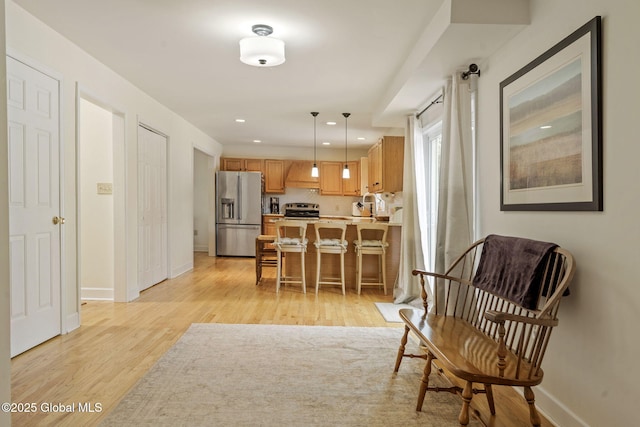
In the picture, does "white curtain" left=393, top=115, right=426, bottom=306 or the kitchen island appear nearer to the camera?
"white curtain" left=393, top=115, right=426, bottom=306

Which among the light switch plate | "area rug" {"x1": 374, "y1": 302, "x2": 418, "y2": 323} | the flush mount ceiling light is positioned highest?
the flush mount ceiling light

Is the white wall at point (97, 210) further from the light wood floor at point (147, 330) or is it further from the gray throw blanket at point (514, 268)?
the gray throw blanket at point (514, 268)

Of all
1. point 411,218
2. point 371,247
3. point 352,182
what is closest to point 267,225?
point 352,182

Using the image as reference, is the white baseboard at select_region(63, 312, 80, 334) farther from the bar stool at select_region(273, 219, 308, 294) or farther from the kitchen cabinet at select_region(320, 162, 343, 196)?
the kitchen cabinet at select_region(320, 162, 343, 196)

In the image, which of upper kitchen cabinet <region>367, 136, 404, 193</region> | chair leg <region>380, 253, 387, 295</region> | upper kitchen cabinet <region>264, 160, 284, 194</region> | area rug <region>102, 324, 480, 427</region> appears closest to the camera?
area rug <region>102, 324, 480, 427</region>

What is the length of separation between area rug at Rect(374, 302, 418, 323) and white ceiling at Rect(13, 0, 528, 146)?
88.1 inches

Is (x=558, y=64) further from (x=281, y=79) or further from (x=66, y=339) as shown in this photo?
(x=66, y=339)

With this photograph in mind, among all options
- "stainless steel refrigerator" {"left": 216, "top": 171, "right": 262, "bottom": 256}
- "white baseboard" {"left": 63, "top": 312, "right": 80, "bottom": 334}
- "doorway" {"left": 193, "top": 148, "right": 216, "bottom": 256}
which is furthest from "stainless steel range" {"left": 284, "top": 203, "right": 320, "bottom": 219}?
"white baseboard" {"left": 63, "top": 312, "right": 80, "bottom": 334}

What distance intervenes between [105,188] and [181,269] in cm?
A: 222

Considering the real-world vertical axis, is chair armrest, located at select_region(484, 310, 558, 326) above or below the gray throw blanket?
below

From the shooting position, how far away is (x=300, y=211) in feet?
30.1

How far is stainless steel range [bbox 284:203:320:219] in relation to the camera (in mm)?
9172

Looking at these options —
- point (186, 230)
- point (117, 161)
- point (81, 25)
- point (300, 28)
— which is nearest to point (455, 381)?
point (300, 28)

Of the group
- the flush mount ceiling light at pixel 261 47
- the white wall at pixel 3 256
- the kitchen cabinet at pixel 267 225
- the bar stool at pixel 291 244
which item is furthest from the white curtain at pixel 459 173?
the kitchen cabinet at pixel 267 225
